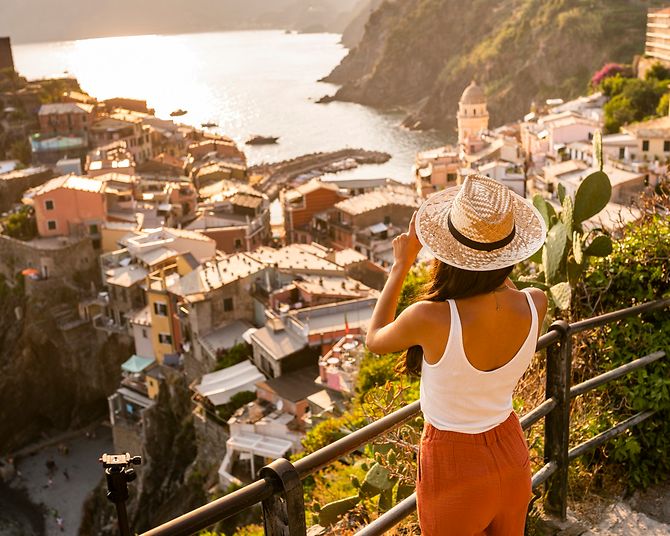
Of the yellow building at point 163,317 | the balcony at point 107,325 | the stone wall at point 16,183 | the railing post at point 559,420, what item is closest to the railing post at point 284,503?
the railing post at point 559,420

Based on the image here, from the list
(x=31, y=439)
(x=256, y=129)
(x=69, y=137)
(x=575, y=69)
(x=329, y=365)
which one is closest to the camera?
(x=329, y=365)

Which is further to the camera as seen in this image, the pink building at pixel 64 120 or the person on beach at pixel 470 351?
the pink building at pixel 64 120

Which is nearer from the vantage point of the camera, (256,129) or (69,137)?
(69,137)

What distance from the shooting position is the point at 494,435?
1987 millimetres

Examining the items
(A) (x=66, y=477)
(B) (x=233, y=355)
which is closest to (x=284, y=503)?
(B) (x=233, y=355)

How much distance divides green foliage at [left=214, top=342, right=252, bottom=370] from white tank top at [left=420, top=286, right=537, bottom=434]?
47.8ft

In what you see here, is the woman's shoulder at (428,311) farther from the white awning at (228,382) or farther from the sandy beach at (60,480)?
the sandy beach at (60,480)

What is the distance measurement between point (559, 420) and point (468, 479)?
1073 millimetres

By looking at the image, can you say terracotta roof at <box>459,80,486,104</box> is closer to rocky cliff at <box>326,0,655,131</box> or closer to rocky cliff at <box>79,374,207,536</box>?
rocky cliff at <box>326,0,655,131</box>

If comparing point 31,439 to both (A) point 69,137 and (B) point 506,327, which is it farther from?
(B) point 506,327

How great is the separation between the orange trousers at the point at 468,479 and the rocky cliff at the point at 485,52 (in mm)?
57859

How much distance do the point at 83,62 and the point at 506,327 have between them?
152 metres

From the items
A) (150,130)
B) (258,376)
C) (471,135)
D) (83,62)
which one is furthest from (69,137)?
(83,62)

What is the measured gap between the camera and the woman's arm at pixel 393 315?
188 cm
